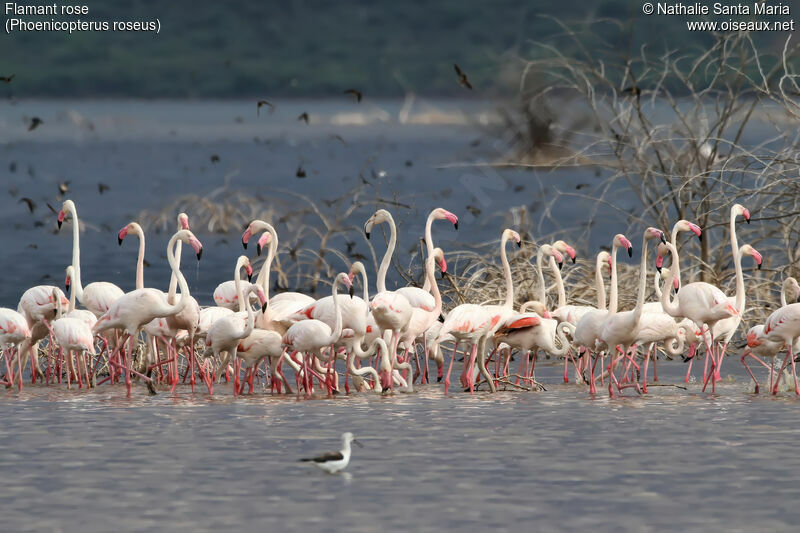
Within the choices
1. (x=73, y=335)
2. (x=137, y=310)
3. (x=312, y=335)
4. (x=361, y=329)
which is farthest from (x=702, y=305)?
(x=73, y=335)

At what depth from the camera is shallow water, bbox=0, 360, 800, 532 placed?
25.9 feet

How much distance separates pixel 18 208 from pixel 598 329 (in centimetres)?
2892

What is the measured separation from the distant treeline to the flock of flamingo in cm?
11026

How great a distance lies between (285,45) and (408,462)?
150 m

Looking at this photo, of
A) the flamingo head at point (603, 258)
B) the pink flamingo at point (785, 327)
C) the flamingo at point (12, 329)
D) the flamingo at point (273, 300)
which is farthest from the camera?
the flamingo head at point (603, 258)

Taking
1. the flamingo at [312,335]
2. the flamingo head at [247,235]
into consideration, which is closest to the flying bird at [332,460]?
the flamingo at [312,335]

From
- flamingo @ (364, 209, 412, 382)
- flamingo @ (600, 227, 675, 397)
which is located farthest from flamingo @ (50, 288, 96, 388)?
flamingo @ (600, 227, 675, 397)

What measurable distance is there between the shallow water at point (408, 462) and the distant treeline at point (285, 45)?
112 metres

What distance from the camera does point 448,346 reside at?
16031 mm

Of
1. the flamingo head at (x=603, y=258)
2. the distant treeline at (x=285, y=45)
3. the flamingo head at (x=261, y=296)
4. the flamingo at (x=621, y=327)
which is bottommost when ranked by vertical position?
the flamingo at (x=621, y=327)

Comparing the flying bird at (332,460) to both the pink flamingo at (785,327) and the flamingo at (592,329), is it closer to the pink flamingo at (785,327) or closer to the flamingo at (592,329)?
the flamingo at (592,329)

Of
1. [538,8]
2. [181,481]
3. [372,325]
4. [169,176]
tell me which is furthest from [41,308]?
[538,8]

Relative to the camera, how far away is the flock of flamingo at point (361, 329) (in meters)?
12.2

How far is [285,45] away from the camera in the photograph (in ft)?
513
